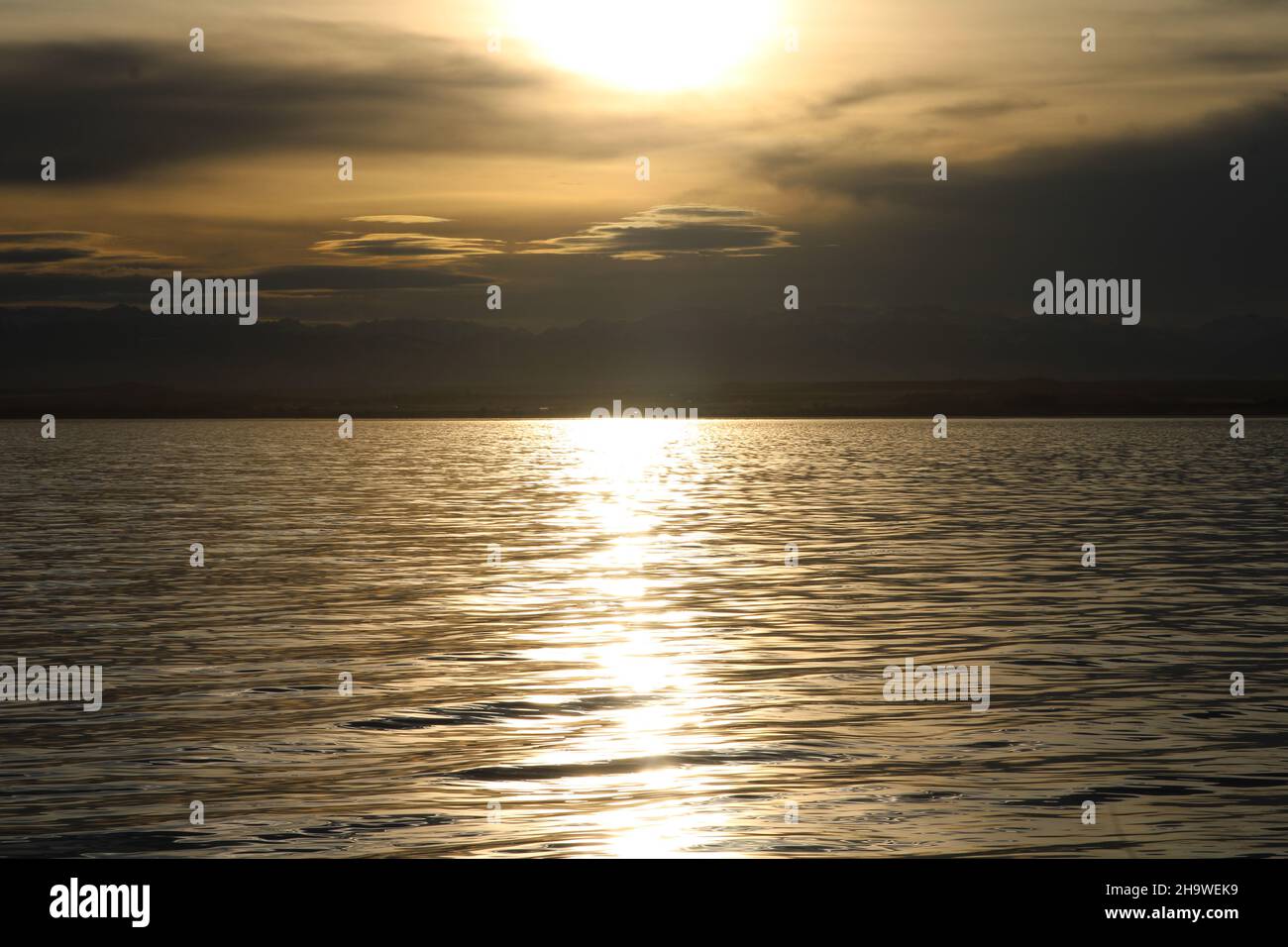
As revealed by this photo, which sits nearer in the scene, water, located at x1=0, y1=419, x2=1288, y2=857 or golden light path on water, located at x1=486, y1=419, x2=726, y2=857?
golden light path on water, located at x1=486, y1=419, x2=726, y2=857

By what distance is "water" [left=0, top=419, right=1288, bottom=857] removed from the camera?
583 inches

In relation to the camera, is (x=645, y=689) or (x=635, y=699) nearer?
(x=635, y=699)

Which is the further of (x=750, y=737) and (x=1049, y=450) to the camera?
(x=1049, y=450)

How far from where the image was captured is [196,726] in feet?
64.0

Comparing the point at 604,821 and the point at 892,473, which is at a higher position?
the point at 892,473

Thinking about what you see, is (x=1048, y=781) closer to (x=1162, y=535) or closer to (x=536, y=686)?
(x=536, y=686)

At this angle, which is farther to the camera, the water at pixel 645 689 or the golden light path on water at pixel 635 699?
the water at pixel 645 689

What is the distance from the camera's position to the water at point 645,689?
1480cm

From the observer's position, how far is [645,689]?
71.6 ft

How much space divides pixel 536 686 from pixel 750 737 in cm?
454
